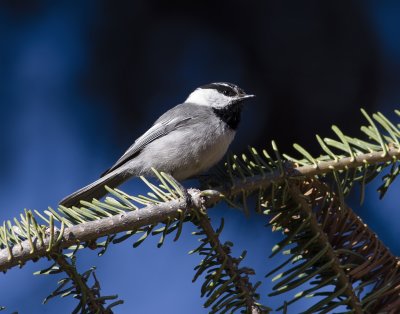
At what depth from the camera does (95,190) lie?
233cm

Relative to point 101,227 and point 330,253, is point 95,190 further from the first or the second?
point 330,253

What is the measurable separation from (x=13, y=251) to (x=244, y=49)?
51.7 inches

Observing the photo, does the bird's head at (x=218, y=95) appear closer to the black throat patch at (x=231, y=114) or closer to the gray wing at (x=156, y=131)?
the black throat patch at (x=231, y=114)

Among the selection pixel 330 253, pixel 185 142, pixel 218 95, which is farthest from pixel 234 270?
pixel 218 95

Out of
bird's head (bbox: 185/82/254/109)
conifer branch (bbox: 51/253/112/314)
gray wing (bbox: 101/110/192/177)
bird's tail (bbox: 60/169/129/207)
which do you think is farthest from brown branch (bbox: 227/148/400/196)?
gray wing (bbox: 101/110/192/177)

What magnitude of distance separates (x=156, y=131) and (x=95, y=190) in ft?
2.06

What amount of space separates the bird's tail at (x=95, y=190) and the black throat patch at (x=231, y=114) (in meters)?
0.54

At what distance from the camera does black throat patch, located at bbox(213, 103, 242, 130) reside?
275cm

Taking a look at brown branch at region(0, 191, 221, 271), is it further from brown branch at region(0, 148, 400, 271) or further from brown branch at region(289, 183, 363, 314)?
brown branch at region(289, 183, 363, 314)

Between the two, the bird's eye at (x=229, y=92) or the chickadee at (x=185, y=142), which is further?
the bird's eye at (x=229, y=92)

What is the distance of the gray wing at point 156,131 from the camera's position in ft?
8.66

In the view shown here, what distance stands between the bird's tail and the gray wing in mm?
54

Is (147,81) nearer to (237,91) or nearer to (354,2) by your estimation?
(237,91)

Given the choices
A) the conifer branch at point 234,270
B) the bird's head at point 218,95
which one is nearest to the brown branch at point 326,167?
the conifer branch at point 234,270
